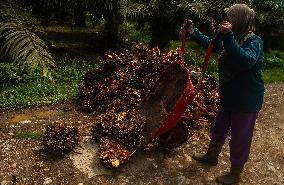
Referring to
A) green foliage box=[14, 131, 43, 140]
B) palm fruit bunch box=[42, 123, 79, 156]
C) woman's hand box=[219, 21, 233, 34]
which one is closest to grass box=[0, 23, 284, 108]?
green foliage box=[14, 131, 43, 140]

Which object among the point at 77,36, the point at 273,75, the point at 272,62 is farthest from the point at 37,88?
the point at 272,62

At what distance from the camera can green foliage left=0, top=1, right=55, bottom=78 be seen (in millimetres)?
6467

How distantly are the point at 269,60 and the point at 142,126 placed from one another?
7.22 meters

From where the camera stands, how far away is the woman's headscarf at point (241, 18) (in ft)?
14.0

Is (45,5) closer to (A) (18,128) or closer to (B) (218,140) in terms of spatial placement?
(A) (18,128)

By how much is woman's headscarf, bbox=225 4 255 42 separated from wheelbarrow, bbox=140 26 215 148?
0.62 metres

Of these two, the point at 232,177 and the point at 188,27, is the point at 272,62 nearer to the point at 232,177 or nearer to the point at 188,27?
the point at 232,177

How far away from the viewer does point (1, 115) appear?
6.05 metres

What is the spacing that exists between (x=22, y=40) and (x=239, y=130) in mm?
3764

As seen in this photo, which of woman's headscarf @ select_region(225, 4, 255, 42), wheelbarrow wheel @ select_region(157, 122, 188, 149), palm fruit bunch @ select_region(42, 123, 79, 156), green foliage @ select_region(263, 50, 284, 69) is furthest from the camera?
green foliage @ select_region(263, 50, 284, 69)

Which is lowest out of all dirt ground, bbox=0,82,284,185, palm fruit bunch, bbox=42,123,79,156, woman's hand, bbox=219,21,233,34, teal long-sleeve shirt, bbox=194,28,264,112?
dirt ground, bbox=0,82,284,185

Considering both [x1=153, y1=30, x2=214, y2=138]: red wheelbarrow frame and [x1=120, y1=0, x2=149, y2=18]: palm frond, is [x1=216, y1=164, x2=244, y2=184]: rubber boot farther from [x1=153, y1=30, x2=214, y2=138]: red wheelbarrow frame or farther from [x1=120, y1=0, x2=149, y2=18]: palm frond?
[x1=120, y1=0, x2=149, y2=18]: palm frond

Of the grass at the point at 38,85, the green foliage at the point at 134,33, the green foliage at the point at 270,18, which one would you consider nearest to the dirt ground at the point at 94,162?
the grass at the point at 38,85

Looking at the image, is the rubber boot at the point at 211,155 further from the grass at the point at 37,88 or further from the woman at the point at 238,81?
the grass at the point at 37,88
